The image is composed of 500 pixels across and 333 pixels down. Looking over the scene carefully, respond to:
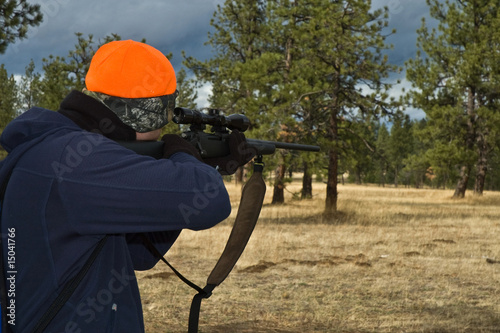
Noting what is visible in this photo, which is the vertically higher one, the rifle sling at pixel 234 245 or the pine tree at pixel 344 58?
the pine tree at pixel 344 58

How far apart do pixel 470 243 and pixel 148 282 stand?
8973mm

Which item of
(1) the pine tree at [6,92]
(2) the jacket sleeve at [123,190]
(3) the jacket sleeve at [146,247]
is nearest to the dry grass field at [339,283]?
(3) the jacket sleeve at [146,247]

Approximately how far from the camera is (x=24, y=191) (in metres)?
1.38

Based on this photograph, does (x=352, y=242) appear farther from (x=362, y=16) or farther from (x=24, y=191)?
(x=24, y=191)

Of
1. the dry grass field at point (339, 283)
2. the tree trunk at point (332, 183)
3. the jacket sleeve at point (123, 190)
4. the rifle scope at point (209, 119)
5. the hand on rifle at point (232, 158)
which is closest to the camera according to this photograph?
the jacket sleeve at point (123, 190)

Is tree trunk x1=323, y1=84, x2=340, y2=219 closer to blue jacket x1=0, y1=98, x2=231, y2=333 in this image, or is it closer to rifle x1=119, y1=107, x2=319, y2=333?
rifle x1=119, y1=107, x2=319, y2=333

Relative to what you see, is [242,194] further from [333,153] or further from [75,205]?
[333,153]

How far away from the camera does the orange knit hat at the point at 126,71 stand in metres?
1.60

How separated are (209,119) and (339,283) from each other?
6.28m

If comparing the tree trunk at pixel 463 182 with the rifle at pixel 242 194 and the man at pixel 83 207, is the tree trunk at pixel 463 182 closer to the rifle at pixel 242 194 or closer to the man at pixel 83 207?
the rifle at pixel 242 194

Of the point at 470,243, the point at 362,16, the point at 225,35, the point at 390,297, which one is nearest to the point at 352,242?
the point at 470,243

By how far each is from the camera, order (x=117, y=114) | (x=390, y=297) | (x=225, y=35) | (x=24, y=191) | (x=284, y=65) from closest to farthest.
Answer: (x=24, y=191) → (x=117, y=114) → (x=390, y=297) → (x=284, y=65) → (x=225, y=35)

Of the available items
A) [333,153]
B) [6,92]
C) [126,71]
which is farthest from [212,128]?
[6,92]

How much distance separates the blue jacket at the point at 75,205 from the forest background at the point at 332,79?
10.9 metres
